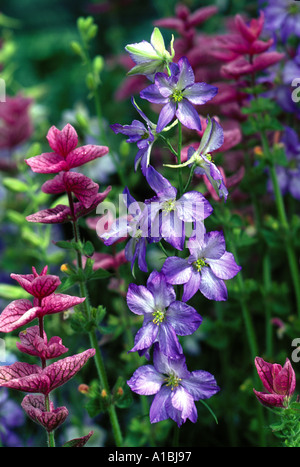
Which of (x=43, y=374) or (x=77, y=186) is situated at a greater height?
(x=77, y=186)

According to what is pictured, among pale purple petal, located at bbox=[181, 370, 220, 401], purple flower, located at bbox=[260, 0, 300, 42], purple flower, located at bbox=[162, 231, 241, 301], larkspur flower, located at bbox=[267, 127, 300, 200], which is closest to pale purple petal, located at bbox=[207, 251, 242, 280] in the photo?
purple flower, located at bbox=[162, 231, 241, 301]

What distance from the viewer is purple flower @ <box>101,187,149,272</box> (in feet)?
1.97

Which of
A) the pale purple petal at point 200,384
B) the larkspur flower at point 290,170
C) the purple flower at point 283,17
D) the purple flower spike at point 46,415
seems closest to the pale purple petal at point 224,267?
the pale purple petal at point 200,384

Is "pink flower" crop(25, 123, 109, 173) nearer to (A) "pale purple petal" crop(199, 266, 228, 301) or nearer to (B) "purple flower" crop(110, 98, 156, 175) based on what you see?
(B) "purple flower" crop(110, 98, 156, 175)

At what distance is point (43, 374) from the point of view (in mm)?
589

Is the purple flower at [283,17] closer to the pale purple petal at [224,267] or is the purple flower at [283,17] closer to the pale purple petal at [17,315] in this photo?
the pale purple petal at [224,267]

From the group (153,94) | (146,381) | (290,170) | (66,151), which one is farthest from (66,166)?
(290,170)

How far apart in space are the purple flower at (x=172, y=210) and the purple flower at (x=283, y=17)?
532 mm

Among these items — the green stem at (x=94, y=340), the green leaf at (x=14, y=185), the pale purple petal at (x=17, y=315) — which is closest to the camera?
the pale purple petal at (x=17, y=315)

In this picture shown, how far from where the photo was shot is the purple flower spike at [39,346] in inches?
23.5

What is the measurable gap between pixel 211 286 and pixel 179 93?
203mm

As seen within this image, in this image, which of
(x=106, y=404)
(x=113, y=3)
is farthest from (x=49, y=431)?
(x=113, y=3)

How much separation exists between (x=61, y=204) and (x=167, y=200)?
0.15m

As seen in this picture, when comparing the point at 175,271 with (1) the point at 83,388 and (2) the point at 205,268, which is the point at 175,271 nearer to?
(2) the point at 205,268
